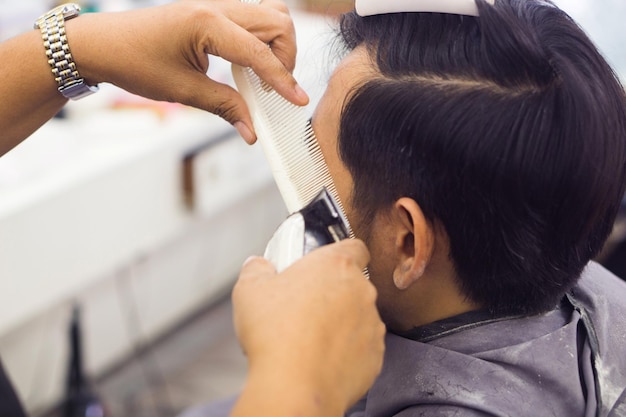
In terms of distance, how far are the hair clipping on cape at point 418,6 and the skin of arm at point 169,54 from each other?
0.48ft

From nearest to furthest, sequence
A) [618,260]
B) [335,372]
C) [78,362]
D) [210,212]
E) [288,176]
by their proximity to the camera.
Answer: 1. [335,372]
2. [288,176]
3. [618,260]
4. [78,362]
5. [210,212]

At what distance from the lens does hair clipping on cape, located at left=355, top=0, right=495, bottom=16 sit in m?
0.89

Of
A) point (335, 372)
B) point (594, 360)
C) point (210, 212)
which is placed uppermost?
point (335, 372)

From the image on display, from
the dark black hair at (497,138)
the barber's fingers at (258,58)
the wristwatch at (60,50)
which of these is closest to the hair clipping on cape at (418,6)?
the dark black hair at (497,138)

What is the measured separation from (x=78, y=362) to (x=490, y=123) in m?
1.66

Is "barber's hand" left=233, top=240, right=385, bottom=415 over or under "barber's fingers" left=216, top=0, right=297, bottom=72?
under

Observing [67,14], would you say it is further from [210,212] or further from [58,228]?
[210,212]

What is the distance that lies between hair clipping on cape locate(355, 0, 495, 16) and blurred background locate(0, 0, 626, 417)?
310 millimetres

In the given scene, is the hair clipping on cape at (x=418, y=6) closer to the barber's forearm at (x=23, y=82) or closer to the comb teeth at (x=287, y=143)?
the comb teeth at (x=287, y=143)

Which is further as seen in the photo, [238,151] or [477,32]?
[238,151]

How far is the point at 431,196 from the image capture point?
3.00 ft

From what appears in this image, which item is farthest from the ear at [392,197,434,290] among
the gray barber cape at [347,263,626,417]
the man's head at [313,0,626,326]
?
the gray barber cape at [347,263,626,417]

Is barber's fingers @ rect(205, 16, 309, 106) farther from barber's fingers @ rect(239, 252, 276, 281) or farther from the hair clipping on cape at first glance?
barber's fingers @ rect(239, 252, 276, 281)

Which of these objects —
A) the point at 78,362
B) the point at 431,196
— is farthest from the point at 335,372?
the point at 78,362
